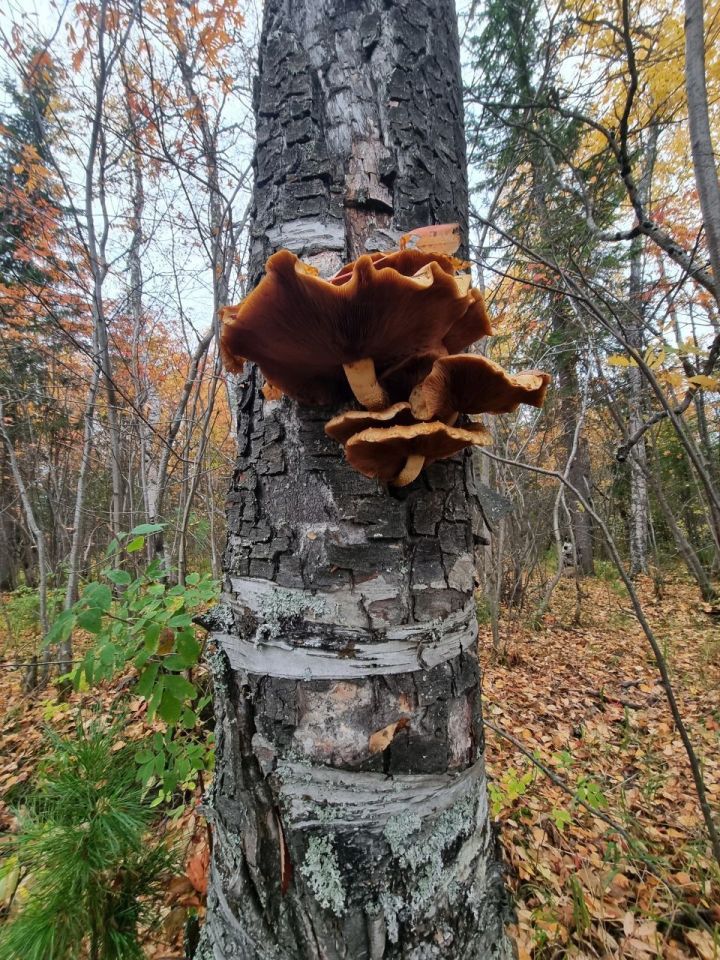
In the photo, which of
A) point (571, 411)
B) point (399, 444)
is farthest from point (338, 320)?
point (571, 411)

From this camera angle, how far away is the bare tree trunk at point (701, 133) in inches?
77.7

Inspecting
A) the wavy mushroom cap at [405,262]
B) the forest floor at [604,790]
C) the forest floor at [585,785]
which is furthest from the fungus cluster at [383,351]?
the forest floor at [604,790]

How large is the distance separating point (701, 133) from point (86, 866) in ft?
13.7

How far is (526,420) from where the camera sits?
22.9 feet

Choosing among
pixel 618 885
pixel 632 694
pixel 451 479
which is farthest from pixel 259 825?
pixel 632 694

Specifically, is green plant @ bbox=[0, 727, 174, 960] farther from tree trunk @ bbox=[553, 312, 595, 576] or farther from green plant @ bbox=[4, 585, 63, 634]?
green plant @ bbox=[4, 585, 63, 634]

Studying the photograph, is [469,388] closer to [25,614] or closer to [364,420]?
[364,420]

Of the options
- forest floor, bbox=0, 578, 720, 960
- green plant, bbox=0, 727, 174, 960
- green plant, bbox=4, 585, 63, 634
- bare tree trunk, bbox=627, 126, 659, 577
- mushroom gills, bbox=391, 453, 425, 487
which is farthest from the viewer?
green plant, bbox=4, 585, 63, 634

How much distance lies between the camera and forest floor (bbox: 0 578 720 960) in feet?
6.39

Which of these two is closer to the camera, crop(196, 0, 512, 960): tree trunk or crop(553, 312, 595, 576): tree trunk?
crop(196, 0, 512, 960): tree trunk

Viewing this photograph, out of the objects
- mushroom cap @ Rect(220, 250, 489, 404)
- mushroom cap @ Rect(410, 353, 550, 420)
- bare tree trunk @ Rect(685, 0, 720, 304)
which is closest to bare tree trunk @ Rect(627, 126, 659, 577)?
bare tree trunk @ Rect(685, 0, 720, 304)

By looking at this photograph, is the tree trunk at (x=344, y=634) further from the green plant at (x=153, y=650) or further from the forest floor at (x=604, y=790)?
the forest floor at (x=604, y=790)

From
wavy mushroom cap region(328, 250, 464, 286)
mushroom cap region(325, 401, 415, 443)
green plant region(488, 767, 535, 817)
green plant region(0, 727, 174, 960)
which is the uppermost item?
wavy mushroom cap region(328, 250, 464, 286)

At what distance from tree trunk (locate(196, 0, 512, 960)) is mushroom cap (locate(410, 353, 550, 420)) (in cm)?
14
